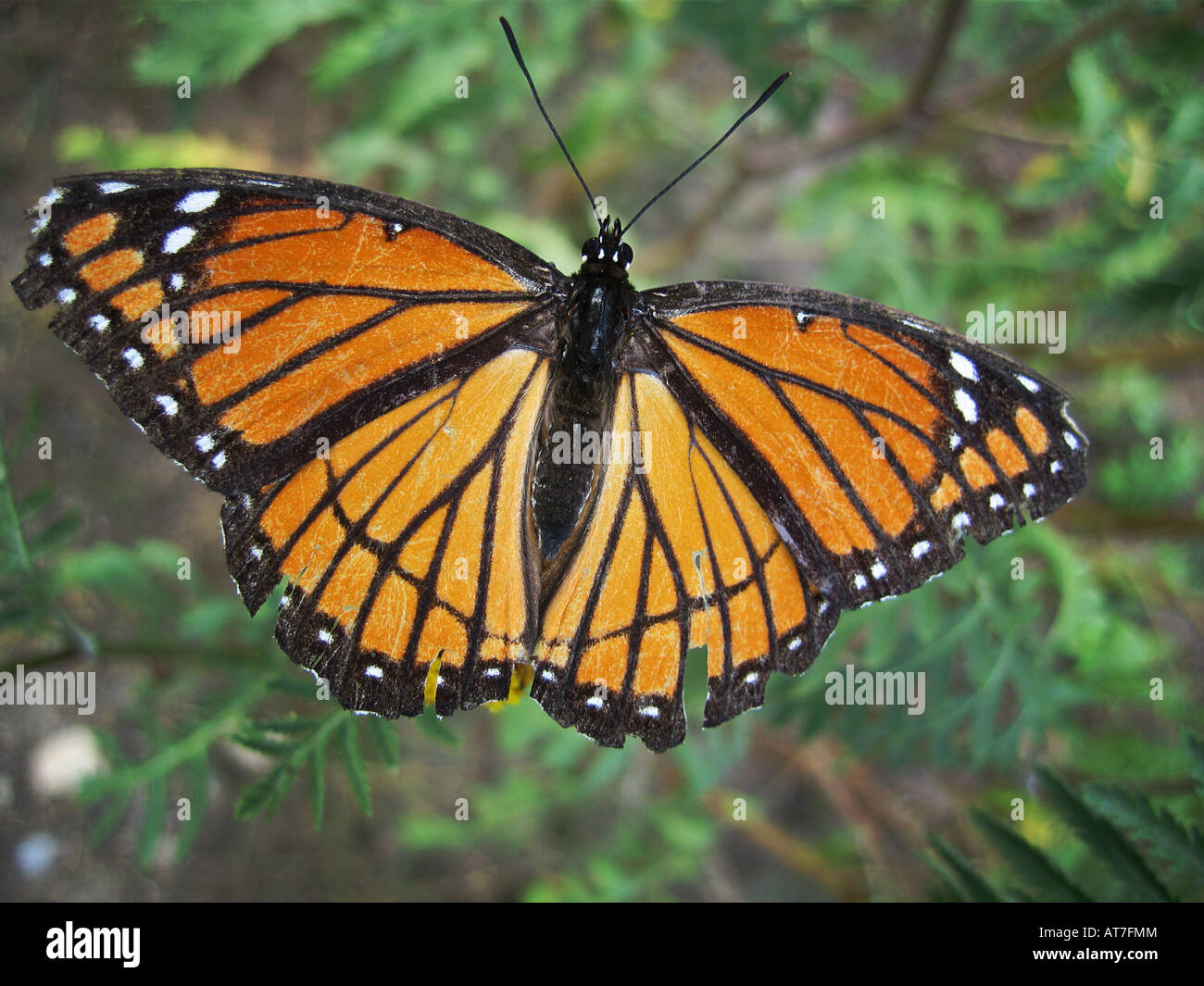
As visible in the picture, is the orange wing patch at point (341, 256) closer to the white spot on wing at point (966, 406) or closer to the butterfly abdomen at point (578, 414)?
the butterfly abdomen at point (578, 414)

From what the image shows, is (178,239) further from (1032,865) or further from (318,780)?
(1032,865)

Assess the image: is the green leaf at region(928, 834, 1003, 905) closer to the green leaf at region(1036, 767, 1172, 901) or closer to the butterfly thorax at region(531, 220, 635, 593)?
the green leaf at region(1036, 767, 1172, 901)

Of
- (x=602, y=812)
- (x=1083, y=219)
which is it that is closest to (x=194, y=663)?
(x=602, y=812)

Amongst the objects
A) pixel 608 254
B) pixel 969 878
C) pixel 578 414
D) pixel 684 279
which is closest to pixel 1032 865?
pixel 969 878

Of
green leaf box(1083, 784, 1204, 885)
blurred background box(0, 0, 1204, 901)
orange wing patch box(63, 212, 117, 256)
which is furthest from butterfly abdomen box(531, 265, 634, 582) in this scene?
green leaf box(1083, 784, 1204, 885)

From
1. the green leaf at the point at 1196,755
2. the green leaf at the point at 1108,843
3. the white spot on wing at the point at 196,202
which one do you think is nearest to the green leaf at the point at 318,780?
the white spot on wing at the point at 196,202

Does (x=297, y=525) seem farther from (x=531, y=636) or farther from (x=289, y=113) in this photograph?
(x=289, y=113)

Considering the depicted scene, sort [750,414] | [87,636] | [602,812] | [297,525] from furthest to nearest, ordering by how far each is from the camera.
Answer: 1. [602,812]
2. [87,636]
3. [750,414]
4. [297,525]
